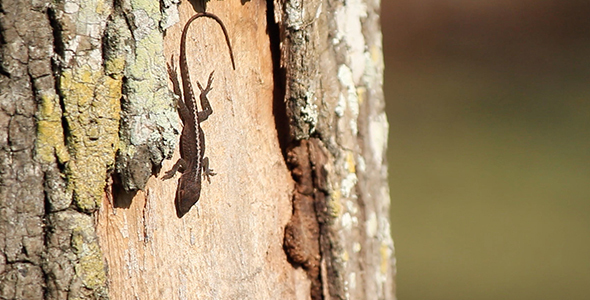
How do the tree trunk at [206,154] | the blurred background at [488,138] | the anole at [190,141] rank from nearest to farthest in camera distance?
the tree trunk at [206,154] → the anole at [190,141] → the blurred background at [488,138]

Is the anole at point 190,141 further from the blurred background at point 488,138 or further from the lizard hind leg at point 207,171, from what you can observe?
the blurred background at point 488,138

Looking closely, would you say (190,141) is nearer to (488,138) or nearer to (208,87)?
(208,87)

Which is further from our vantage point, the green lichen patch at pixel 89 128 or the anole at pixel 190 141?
the anole at pixel 190 141

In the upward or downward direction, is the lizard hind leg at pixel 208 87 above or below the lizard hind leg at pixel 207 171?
above

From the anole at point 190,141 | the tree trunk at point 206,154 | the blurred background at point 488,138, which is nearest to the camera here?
the tree trunk at point 206,154

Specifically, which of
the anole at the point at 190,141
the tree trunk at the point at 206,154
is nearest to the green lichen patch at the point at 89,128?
the tree trunk at the point at 206,154

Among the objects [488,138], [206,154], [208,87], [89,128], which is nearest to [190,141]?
[206,154]

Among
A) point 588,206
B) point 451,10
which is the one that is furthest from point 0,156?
point 588,206
